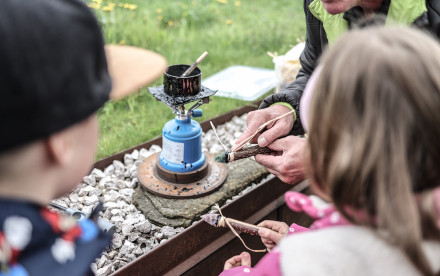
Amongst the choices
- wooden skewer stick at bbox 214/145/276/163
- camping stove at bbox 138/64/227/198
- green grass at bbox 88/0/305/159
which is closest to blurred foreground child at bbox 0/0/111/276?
wooden skewer stick at bbox 214/145/276/163

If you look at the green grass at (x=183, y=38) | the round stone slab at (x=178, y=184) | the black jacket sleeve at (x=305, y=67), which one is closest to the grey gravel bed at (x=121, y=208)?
the round stone slab at (x=178, y=184)

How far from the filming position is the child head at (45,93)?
781 millimetres

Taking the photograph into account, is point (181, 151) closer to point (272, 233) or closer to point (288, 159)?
point (288, 159)

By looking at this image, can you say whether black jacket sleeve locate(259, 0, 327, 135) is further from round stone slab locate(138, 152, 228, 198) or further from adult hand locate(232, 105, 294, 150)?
round stone slab locate(138, 152, 228, 198)

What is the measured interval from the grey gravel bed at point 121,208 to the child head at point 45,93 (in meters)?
1.16

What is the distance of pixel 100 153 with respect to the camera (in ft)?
9.32

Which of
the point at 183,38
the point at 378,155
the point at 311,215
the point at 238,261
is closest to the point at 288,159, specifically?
the point at 238,261

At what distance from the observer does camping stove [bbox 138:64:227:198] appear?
218cm

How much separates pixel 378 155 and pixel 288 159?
3.36 feet

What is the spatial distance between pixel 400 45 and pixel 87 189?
6.24ft

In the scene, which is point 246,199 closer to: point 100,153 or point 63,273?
point 100,153

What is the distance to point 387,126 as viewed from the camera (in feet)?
2.92

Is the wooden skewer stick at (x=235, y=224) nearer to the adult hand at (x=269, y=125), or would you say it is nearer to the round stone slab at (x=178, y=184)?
the adult hand at (x=269, y=125)

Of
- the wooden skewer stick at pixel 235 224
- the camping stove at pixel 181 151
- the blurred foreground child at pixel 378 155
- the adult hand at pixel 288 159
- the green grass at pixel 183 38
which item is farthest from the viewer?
the green grass at pixel 183 38
